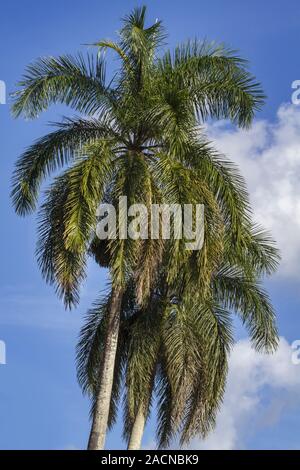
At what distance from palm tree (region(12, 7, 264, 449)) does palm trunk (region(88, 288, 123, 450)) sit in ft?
0.09

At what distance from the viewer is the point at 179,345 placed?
1098 inches

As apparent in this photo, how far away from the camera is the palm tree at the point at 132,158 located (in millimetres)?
24266

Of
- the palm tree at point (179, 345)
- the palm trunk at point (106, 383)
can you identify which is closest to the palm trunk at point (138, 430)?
the palm tree at point (179, 345)

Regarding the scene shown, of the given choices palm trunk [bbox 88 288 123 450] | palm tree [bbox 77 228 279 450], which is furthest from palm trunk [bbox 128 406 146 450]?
palm trunk [bbox 88 288 123 450]

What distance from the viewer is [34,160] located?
26641 millimetres

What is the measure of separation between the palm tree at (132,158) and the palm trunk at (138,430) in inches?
141

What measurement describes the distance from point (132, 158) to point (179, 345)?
5743mm

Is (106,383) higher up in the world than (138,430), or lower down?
higher up

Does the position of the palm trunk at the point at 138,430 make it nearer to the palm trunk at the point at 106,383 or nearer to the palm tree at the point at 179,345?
the palm tree at the point at 179,345
